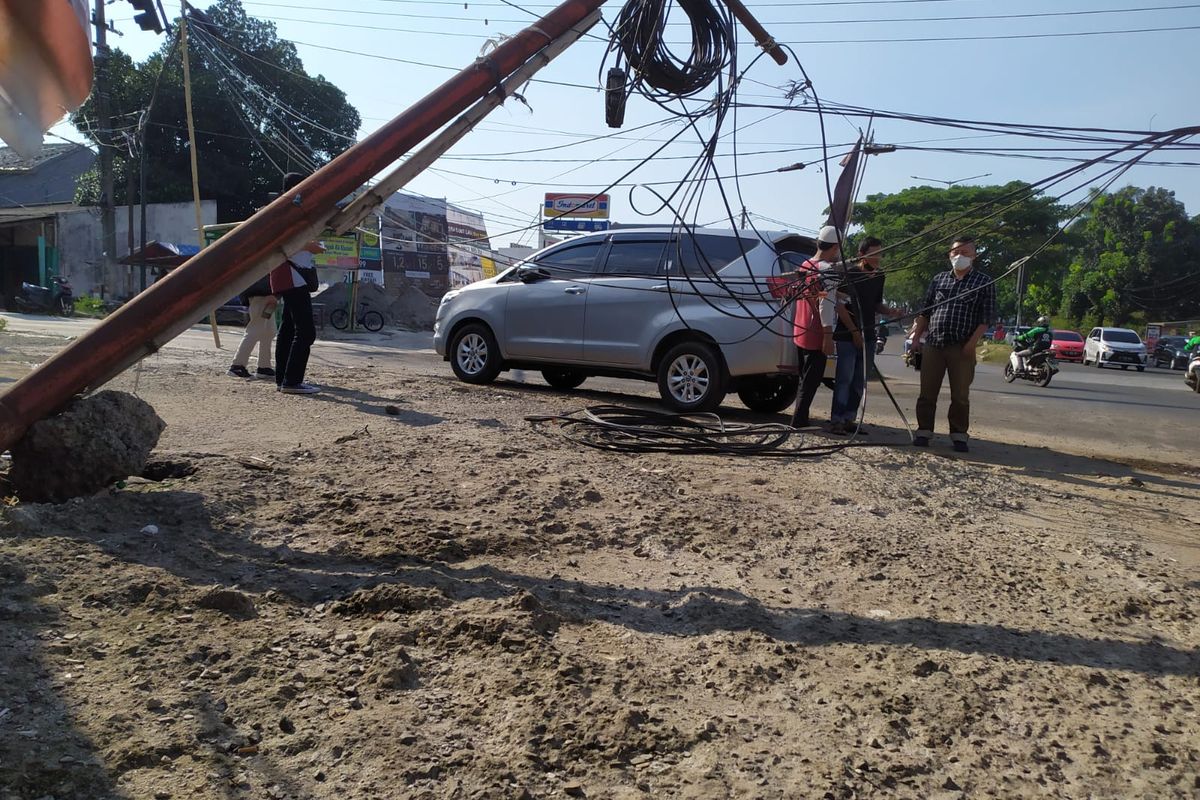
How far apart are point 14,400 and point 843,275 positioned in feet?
17.5

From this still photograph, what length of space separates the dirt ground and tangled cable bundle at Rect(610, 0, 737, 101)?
3.40m

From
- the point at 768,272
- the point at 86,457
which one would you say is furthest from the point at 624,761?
the point at 768,272

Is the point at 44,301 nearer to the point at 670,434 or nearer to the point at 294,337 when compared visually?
the point at 294,337

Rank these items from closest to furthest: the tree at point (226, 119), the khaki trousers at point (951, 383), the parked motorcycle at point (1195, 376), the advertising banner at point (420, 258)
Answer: the khaki trousers at point (951, 383), the parked motorcycle at point (1195, 376), the advertising banner at point (420, 258), the tree at point (226, 119)

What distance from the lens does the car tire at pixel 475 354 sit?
997 centimetres

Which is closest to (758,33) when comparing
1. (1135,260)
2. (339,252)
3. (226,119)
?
(339,252)

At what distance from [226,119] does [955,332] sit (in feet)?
122

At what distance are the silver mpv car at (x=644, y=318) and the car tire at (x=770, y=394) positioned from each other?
13 millimetres

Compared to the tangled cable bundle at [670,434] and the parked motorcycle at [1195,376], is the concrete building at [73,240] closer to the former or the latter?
the tangled cable bundle at [670,434]

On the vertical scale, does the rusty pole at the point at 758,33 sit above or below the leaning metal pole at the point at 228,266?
above

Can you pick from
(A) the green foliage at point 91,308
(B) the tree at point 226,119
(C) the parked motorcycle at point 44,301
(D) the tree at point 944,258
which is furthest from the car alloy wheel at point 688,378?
(B) the tree at point 226,119

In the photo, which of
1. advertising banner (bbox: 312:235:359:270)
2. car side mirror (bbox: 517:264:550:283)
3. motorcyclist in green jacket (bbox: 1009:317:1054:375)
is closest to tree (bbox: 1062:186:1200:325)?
motorcyclist in green jacket (bbox: 1009:317:1054:375)

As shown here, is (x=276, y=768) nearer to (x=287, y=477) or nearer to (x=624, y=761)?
→ (x=624, y=761)

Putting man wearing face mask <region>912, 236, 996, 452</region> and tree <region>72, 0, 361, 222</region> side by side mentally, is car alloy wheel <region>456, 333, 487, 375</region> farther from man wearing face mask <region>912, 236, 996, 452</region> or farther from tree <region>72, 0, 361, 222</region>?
tree <region>72, 0, 361, 222</region>
